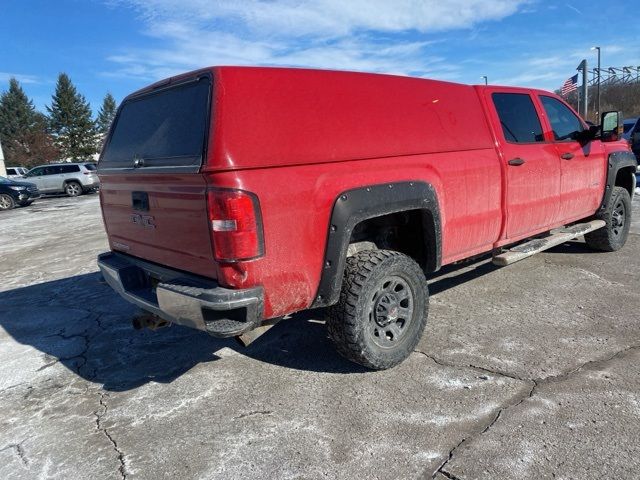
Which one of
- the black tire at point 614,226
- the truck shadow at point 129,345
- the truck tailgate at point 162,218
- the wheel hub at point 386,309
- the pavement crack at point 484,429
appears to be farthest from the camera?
the black tire at point 614,226

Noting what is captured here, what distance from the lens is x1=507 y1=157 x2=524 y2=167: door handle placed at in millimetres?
4348

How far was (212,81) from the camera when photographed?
2809mm

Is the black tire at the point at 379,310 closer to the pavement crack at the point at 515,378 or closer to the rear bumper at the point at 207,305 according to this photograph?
the pavement crack at the point at 515,378

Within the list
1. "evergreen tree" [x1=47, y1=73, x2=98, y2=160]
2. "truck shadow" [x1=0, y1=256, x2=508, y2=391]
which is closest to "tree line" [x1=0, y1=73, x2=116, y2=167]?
"evergreen tree" [x1=47, y1=73, x2=98, y2=160]

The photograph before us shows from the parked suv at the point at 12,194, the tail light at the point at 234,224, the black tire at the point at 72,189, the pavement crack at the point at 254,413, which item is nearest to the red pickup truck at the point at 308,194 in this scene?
the tail light at the point at 234,224

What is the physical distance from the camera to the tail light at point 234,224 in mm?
2633

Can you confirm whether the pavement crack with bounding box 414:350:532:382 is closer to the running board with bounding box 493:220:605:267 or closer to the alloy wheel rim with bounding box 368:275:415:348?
the alloy wheel rim with bounding box 368:275:415:348

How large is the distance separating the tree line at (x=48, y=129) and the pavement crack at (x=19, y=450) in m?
61.6

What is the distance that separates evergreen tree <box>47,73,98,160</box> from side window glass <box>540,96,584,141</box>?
64.1m

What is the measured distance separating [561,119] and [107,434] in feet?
16.8

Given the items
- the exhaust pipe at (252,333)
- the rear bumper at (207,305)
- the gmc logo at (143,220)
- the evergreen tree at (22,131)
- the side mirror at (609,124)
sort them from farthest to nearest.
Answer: the evergreen tree at (22,131), the side mirror at (609,124), the gmc logo at (143,220), the exhaust pipe at (252,333), the rear bumper at (207,305)

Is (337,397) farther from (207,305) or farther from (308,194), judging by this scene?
(308,194)

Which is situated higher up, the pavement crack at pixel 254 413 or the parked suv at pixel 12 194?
the parked suv at pixel 12 194

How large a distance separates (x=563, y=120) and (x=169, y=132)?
420cm
